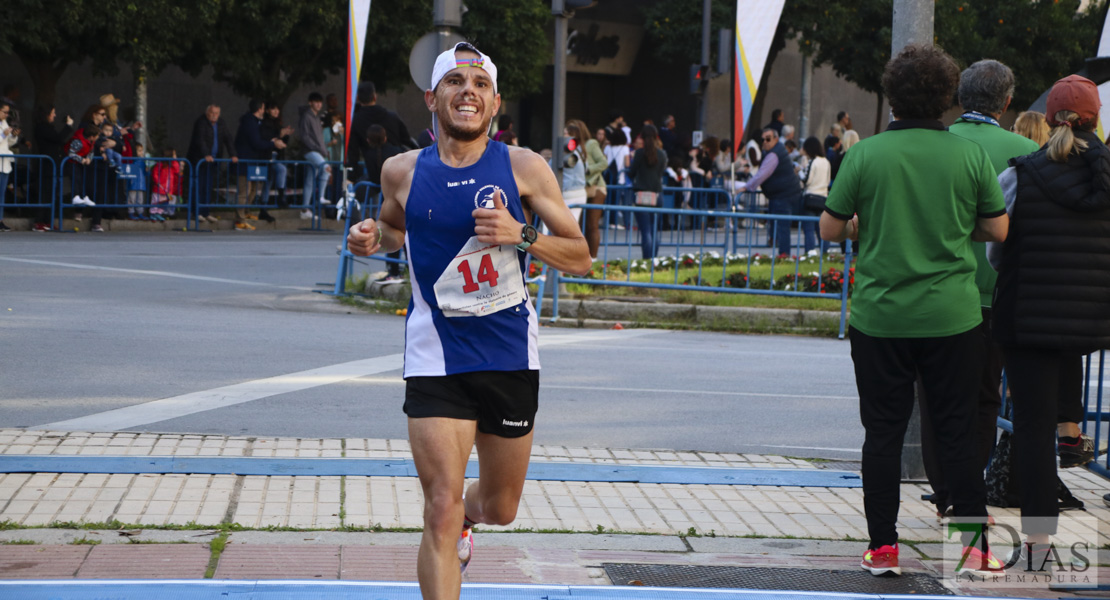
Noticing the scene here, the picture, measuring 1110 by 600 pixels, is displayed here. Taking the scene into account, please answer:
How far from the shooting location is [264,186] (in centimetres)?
2278

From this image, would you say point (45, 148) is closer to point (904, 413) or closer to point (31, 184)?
point (31, 184)

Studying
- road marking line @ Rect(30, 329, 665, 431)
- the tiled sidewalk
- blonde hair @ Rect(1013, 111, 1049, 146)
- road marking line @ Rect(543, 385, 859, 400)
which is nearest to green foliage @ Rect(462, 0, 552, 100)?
road marking line @ Rect(30, 329, 665, 431)

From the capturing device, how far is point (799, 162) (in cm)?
2700

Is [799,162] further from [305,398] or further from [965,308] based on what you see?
[965,308]

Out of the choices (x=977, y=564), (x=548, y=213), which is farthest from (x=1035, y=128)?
(x=548, y=213)

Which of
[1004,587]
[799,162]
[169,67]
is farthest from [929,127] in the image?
[169,67]

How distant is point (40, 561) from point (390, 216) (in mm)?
1830

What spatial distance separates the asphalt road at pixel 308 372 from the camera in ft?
25.5

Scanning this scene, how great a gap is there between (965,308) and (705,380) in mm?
5031

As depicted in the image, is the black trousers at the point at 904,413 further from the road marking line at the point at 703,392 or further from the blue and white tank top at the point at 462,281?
the road marking line at the point at 703,392

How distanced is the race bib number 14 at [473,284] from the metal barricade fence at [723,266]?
8656 millimetres

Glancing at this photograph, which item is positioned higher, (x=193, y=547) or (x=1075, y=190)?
(x=1075, y=190)

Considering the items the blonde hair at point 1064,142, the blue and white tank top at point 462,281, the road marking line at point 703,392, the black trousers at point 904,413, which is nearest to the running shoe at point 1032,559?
the black trousers at point 904,413

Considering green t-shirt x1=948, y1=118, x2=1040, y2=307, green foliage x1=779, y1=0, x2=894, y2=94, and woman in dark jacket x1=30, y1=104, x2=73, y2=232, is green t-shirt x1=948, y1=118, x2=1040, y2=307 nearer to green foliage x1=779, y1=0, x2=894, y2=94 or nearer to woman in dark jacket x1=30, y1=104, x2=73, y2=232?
woman in dark jacket x1=30, y1=104, x2=73, y2=232
